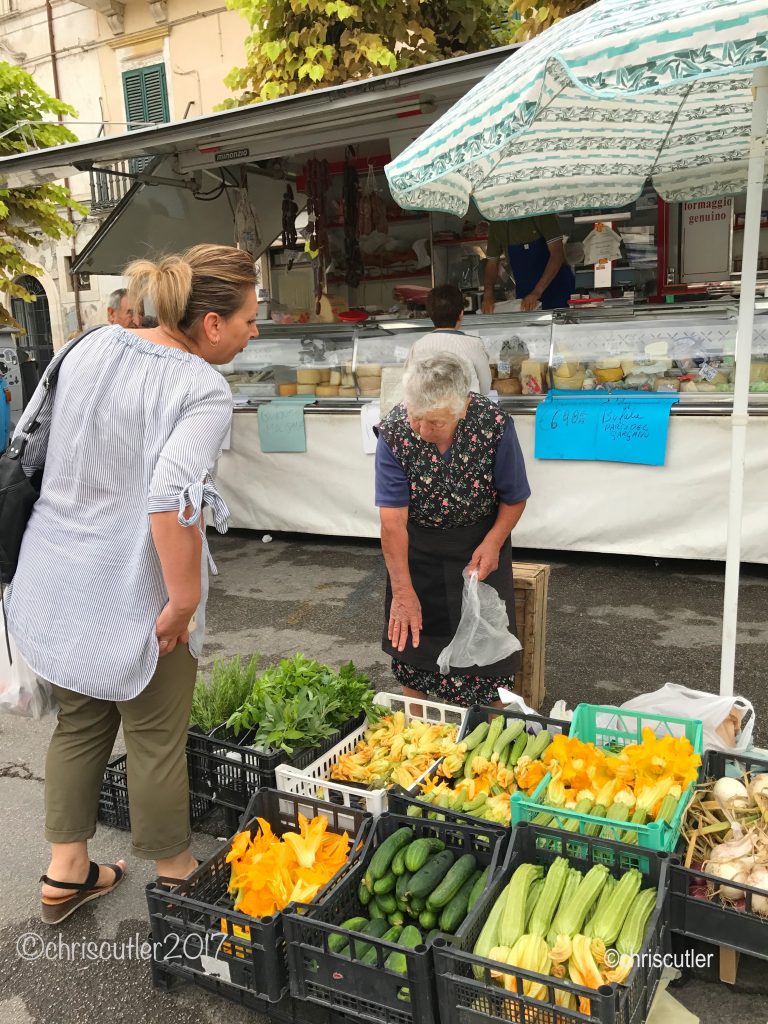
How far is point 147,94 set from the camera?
637 inches

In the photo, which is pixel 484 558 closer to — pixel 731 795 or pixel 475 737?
pixel 475 737

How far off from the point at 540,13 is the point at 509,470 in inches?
204

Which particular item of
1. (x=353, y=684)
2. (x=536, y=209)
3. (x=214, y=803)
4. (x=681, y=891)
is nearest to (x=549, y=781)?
(x=681, y=891)

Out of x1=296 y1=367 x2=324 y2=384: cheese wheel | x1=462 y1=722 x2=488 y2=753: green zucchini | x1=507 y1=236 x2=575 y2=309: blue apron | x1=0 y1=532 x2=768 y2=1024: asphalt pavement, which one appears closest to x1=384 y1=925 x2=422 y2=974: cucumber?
x1=0 y1=532 x2=768 y2=1024: asphalt pavement

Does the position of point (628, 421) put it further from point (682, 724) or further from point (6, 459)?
point (6, 459)

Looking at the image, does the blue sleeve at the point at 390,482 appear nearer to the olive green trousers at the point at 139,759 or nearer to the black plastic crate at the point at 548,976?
the olive green trousers at the point at 139,759

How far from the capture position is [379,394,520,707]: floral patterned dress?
10.3 ft

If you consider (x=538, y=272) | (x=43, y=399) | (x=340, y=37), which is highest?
(x=340, y=37)

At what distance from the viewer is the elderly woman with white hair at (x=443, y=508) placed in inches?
119

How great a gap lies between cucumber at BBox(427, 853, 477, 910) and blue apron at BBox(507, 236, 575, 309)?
5.94 meters

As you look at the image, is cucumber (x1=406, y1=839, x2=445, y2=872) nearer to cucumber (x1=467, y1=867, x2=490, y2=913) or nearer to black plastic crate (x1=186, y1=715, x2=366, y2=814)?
cucumber (x1=467, y1=867, x2=490, y2=913)

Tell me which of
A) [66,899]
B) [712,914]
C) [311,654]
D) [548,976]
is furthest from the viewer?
[311,654]

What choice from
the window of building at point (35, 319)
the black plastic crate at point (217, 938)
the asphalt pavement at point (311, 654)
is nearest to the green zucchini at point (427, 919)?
the black plastic crate at point (217, 938)

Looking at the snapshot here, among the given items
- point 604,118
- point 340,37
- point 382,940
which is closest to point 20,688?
point 382,940
